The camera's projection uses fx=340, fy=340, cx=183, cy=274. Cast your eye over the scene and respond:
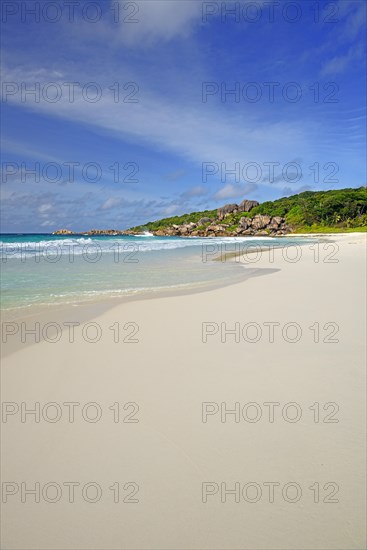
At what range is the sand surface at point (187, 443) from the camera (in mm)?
2102

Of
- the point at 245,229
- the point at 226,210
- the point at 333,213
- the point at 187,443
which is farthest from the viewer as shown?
the point at 226,210

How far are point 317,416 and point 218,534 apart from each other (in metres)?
1.49

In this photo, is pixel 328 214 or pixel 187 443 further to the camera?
pixel 328 214

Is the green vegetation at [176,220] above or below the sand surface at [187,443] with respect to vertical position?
above

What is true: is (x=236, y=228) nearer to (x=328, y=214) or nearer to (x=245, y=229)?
(x=245, y=229)

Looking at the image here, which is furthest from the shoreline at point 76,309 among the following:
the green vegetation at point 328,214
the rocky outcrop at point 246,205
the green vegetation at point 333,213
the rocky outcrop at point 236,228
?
the rocky outcrop at point 246,205

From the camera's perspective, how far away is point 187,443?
280 cm

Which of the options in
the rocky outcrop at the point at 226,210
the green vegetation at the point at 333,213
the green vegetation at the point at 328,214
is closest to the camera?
the green vegetation at the point at 328,214

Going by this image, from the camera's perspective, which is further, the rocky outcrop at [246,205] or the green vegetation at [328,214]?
the rocky outcrop at [246,205]

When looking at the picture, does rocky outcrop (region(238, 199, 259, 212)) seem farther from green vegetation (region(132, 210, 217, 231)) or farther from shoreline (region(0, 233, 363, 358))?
shoreline (region(0, 233, 363, 358))

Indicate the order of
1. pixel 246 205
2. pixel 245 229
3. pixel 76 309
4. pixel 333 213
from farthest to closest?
pixel 246 205 → pixel 245 229 → pixel 333 213 → pixel 76 309

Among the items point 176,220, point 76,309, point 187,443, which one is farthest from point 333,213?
point 187,443

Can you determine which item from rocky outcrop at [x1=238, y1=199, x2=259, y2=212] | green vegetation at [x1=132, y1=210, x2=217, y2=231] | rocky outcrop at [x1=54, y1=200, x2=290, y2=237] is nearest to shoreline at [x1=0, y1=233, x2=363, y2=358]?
rocky outcrop at [x1=54, y1=200, x2=290, y2=237]

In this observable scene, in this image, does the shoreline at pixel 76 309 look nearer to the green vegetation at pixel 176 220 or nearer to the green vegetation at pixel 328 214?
the green vegetation at pixel 328 214
